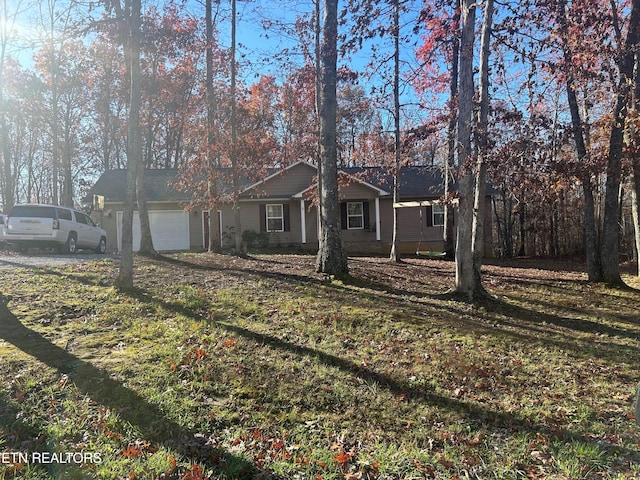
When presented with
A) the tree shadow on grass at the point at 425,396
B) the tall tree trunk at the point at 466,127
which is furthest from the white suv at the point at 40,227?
the tall tree trunk at the point at 466,127

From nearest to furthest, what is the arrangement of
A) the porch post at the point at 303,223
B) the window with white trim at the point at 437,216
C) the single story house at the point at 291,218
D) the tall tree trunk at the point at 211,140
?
the tall tree trunk at the point at 211,140
the porch post at the point at 303,223
the single story house at the point at 291,218
the window with white trim at the point at 437,216

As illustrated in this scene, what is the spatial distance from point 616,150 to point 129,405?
1121 cm

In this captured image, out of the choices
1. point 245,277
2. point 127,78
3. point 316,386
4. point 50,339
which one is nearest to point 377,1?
point 245,277

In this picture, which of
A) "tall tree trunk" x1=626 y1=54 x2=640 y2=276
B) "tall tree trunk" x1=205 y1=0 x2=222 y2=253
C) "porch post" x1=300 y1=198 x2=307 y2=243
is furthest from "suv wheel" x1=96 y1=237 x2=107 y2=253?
"tall tree trunk" x1=626 y1=54 x2=640 y2=276

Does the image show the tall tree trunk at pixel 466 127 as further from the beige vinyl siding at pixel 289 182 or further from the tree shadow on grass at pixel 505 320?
the beige vinyl siding at pixel 289 182

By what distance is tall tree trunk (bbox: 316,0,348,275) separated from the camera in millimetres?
8734

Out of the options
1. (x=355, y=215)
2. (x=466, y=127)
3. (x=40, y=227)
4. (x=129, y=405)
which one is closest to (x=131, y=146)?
(x=129, y=405)

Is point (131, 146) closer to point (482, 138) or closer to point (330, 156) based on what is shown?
point (330, 156)

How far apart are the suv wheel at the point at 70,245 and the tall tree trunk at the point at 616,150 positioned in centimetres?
1547

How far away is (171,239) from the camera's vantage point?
2072cm

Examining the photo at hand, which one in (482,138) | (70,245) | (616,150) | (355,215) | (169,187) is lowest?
(70,245)

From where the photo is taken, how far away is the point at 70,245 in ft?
46.1

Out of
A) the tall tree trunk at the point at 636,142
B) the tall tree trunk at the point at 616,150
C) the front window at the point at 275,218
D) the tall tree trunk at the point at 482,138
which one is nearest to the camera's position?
the tall tree trunk at the point at 482,138

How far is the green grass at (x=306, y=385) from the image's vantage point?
3.08 metres
